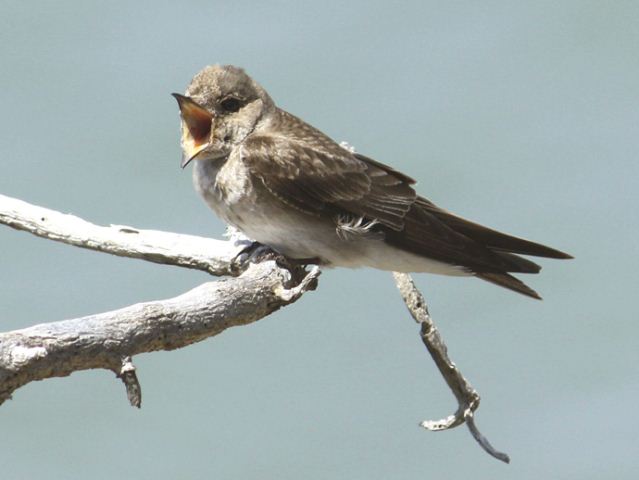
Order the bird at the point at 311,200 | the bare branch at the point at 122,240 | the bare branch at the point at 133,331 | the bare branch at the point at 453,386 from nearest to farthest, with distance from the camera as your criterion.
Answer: the bare branch at the point at 133,331
the bare branch at the point at 453,386
the bare branch at the point at 122,240
the bird at the point at 311,200

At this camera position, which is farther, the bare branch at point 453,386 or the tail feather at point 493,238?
the tail feather at point 493,238

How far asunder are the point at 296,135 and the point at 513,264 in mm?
978

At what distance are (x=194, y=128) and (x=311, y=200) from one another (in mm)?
515

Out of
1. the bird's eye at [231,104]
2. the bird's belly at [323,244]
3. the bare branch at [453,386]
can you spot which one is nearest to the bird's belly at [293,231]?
the bird's belly at [323,244]

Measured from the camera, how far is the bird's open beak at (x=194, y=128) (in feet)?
17.0

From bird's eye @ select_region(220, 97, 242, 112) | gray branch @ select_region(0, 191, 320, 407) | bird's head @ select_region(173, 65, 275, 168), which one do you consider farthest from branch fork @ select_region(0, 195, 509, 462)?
bird's eye @ select_region(220, 97, 242, 112)

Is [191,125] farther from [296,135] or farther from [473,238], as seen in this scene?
[473,238]

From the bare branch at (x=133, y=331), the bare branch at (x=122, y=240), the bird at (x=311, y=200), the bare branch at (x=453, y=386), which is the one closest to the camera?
the bare branch at (x=133, y=331)

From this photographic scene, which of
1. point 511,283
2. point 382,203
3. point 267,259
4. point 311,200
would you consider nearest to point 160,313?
point 267,259

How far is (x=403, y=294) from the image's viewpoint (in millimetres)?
5355

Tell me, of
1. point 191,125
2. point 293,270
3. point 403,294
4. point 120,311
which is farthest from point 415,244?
point 120,311

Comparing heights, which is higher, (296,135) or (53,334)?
(296,135)

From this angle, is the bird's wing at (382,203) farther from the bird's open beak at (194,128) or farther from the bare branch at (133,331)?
the bare branch at (133,331)

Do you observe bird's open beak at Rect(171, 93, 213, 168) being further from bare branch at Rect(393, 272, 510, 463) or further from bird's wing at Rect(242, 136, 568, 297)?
bare branch at Rect(393, 272, 510, 463)
